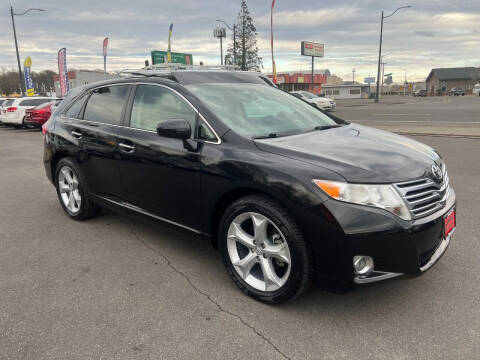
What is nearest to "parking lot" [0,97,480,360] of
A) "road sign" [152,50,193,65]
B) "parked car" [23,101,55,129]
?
"parked car" [23,101,55,129]

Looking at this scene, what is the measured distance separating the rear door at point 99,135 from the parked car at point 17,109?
17.1m

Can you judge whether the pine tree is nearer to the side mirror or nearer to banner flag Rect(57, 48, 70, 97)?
banner flag Rect(57, 48, 70, 97)

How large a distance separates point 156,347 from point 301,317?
967mm

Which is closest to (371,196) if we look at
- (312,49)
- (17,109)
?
(17,109)

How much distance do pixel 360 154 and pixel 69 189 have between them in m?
3.55

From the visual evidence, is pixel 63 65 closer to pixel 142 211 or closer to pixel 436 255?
pixel 142 211

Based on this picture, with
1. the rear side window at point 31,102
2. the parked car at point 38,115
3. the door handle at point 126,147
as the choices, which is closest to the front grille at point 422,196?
the door handle at point 126,147

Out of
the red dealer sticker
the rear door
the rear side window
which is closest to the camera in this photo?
the red dealer sticker

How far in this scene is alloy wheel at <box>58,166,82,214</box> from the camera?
468 centimetres

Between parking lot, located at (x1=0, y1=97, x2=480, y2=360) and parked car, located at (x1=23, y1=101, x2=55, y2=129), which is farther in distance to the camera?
parked car, located at (x1=23, y1=101, x2=55, y2=129)

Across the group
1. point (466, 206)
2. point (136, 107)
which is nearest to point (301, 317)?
point (136, 107)

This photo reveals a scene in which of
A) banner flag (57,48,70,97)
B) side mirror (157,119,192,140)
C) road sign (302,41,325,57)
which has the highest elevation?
road sign (302,41,325,57)

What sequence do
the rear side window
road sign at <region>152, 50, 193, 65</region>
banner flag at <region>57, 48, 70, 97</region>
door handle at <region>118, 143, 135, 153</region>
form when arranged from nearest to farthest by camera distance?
door handle at <region>118, 143, 135, 153</region> → the rear side window → banner flag at <region>57, 48, 70, 97</region> → road sign at <region>152, 50, 193, 65</region>

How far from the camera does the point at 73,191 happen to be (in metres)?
4.75
